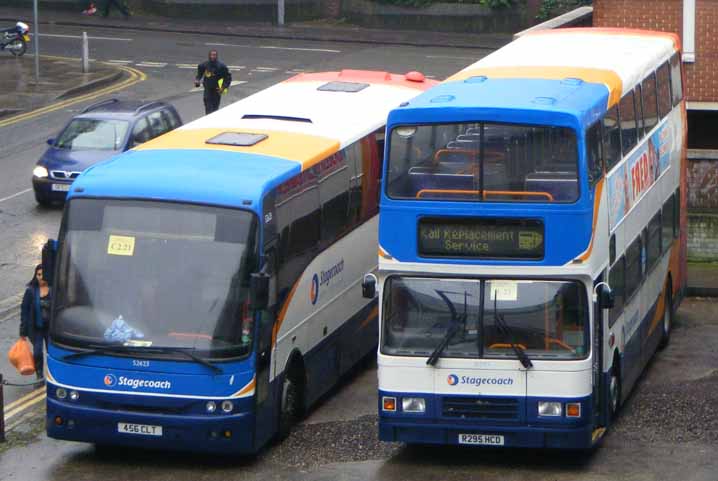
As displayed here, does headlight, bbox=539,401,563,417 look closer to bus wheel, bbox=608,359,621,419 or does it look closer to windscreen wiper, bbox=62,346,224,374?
bus wheel, bbox=608,359,621,419

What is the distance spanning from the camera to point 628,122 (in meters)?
17.0

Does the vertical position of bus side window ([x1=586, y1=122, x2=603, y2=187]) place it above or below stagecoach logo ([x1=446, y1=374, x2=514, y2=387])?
above

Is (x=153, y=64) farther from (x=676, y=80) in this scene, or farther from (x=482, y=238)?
(x=482, y=238)

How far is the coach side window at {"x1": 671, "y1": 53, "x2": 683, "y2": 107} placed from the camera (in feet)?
66.9

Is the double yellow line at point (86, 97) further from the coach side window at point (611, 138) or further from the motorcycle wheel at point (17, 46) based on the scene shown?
the coach side window at point (611, 138)

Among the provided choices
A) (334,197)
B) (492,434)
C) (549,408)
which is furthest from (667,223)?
(492,434)

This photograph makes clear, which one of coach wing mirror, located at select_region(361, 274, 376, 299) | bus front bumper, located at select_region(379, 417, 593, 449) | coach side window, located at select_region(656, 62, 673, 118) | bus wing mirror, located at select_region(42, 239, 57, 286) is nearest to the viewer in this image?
bus front bumper, located at select_region(379, 417, 593, 449)

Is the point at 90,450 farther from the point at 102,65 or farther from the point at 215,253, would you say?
the point at 102,65

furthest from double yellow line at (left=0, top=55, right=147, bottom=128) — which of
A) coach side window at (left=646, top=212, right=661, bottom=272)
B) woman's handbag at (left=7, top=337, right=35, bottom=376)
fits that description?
coach side window at (left=646, top=212, right=661, bottom=272)

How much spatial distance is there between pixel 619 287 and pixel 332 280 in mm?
3365

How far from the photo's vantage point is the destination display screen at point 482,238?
564 inches

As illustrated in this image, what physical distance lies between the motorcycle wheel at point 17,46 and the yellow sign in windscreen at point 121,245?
28936mm

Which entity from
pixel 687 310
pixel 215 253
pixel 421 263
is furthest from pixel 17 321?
pixel 687 310

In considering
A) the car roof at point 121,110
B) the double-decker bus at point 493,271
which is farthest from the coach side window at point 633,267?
the car roof at point 121,110
